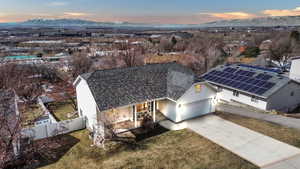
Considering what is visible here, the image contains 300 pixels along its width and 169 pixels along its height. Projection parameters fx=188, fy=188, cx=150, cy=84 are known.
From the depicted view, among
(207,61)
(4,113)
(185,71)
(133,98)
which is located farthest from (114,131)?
(207,61)

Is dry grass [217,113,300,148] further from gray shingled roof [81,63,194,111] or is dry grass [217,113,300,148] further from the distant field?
gray shingled roof [81,63,194,111]

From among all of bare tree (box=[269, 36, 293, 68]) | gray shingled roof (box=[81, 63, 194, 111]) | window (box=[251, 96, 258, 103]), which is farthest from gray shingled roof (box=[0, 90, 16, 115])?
bare tree (box=[269, 36, 293, 68])

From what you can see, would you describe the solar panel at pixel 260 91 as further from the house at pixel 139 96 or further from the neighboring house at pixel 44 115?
the neighboring house at pixel 44 115

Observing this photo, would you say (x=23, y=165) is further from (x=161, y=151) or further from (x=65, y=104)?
(x=65, y=104)

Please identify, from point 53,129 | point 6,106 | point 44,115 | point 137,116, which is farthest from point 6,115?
point 137,116

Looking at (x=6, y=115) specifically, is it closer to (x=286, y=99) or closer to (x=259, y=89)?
(x=259, y=89)

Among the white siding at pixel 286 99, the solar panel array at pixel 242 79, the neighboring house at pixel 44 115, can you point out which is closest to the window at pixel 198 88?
the solar panel array at pixel 242 79
